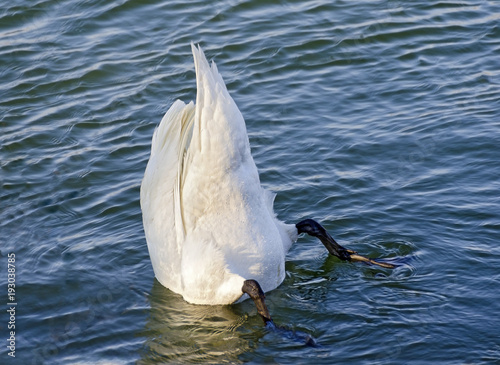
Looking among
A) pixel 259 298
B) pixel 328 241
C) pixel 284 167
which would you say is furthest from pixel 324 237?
pixel 284 167

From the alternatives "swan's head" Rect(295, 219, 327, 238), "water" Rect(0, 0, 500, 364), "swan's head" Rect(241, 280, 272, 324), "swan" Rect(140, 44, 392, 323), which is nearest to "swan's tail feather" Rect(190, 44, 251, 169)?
"swan" Rect(140, 44, 392, 323)

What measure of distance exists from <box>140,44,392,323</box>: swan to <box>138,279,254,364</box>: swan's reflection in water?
0.38ft

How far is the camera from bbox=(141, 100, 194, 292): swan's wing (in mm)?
6698

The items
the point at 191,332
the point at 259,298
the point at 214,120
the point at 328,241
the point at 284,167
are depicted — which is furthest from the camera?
→ the point at 284,167

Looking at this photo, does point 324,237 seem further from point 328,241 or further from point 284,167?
point 284,167

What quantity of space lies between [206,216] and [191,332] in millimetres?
934

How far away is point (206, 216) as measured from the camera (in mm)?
6629

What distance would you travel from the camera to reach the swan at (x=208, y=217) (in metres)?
6.36

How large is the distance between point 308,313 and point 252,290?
0.53 m

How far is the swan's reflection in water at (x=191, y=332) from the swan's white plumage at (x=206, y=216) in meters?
0.12


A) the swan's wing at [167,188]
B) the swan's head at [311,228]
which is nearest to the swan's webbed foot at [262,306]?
the swan's wing at [167,188]

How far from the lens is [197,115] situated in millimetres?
6168

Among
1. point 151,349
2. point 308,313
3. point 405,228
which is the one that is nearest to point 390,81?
point 405,228

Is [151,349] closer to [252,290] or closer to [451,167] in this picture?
[252,290]
